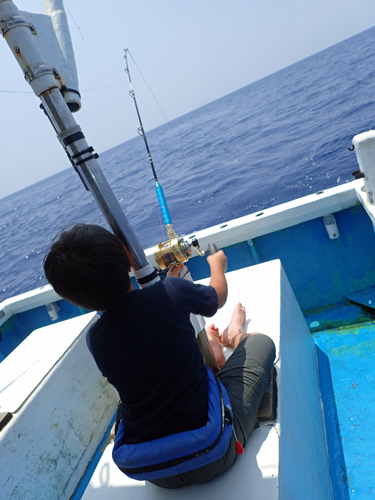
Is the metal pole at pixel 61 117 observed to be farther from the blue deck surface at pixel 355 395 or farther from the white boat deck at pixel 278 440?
the blue deck surface at pixel 355 395

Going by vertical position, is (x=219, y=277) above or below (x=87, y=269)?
below

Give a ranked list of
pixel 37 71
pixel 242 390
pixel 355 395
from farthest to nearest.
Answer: pixel 355 395 < pixel 242 390 < pixel 37 71

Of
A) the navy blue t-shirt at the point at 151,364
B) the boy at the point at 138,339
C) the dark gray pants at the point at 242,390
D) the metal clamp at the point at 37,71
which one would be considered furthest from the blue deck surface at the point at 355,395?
the metal clamp at the point at 37,71

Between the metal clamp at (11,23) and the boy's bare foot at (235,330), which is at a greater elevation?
the metal clamp at (11,23)

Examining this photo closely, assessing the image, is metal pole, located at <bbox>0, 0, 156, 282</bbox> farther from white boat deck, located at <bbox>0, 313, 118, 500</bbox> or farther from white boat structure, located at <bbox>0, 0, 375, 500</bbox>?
white boat deck, located at <bbox>0, 313, 118, 500</bbox>

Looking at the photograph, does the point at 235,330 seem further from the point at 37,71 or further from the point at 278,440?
the point at 37,71

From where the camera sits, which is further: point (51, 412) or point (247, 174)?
point (247, 174)

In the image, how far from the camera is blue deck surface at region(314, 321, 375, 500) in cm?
156

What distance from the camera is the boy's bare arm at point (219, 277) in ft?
4.66

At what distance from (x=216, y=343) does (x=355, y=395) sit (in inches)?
30.6

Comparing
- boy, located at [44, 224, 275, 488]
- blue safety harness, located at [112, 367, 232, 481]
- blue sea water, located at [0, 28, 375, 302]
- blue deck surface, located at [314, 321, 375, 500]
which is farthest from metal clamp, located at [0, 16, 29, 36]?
blue sea water, located at [0, 28, 375, 302]

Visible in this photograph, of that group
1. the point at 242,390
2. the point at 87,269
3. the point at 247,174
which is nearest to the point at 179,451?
the point at 242,390

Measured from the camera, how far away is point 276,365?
1.53 metres

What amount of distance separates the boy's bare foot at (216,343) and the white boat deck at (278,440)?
94 millimetres
